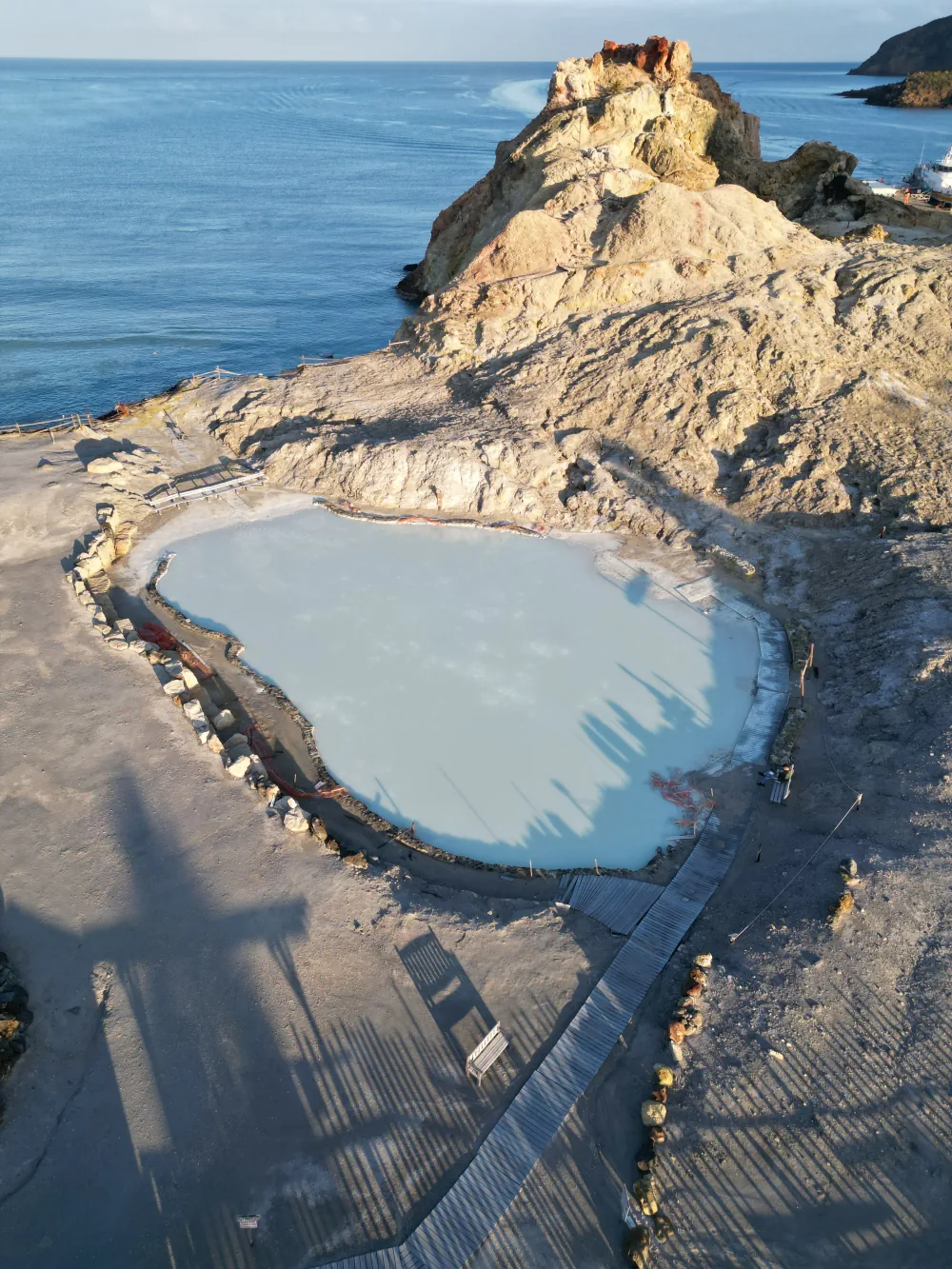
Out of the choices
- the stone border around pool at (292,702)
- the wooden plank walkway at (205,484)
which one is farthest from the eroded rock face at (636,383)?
the stone border around pool at (292,702)

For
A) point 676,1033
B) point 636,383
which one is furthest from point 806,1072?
point 636,383

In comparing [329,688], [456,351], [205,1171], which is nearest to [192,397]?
[456,351]

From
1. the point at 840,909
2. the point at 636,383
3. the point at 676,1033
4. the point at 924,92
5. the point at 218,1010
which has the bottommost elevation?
the point at 218,1010

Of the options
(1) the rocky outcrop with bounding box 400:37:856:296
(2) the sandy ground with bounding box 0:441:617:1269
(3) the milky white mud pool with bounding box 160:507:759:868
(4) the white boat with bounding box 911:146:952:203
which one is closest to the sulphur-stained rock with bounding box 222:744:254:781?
(2) the sandy ground with bounding box 0:441:617:1269

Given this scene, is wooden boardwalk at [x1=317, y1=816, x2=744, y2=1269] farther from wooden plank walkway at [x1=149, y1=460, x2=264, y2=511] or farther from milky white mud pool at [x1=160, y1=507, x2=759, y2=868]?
wooden plank walkway at [x1=149, y1=460, x2=264, y2=511]

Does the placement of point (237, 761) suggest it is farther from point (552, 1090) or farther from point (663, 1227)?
point (663, 1227)

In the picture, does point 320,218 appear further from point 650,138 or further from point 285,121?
point 285,121

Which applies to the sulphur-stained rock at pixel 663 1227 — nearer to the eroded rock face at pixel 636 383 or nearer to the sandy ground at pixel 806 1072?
the sandy ground at pixel 806 1072
